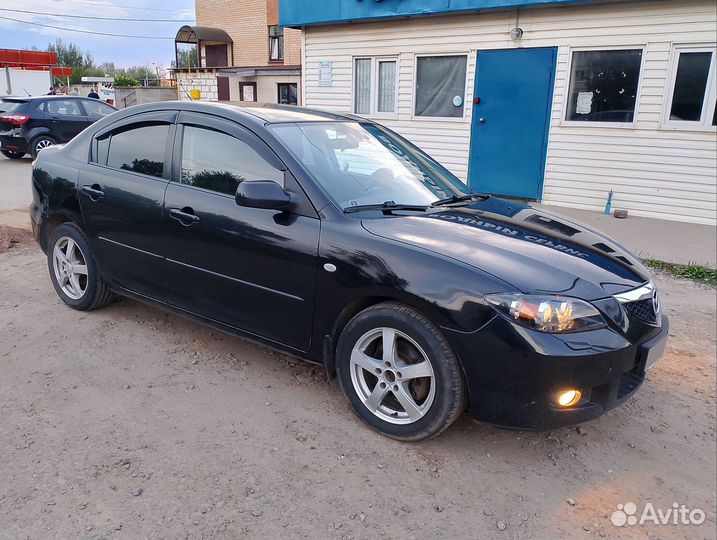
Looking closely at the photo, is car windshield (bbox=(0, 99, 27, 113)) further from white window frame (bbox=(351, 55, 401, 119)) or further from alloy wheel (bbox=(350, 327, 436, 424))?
alloy wheel (bbox=(350, 327, 436, 424))

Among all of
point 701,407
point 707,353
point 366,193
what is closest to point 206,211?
point 366,193

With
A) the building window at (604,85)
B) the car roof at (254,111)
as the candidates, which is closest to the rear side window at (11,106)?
the car roof at (254,111)

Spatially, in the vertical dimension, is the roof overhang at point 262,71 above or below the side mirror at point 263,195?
above

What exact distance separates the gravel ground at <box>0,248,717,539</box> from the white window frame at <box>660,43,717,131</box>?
559 cm

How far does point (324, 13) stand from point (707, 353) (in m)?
9.50

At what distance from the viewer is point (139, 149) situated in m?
4.19

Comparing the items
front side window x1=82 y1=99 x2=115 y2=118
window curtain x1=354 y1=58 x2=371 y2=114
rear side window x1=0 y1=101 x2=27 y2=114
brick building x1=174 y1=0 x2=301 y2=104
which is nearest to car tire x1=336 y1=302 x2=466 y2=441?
window curtain x1=354 y1=58 x2=371 y2=114

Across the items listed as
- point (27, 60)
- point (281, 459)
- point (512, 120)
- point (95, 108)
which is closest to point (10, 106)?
point (95, 108)

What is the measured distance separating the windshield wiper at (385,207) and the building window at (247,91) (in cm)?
2482

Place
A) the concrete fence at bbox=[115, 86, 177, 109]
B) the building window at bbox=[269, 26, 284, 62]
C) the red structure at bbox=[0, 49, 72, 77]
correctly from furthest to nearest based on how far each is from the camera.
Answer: the red structure at bbox=[0, 49, 72, 77], the concrete fence at bbox=[115, 86, 177, 109], the building window at bbox=[269, 26, 284, 62]

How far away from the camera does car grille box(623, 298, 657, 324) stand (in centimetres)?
294

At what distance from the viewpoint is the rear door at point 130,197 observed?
3.97m

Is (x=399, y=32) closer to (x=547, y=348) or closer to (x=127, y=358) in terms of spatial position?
(x=127, y=358)

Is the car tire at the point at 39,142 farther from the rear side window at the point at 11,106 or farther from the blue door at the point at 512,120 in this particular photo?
the blue door at the point at 512,120
